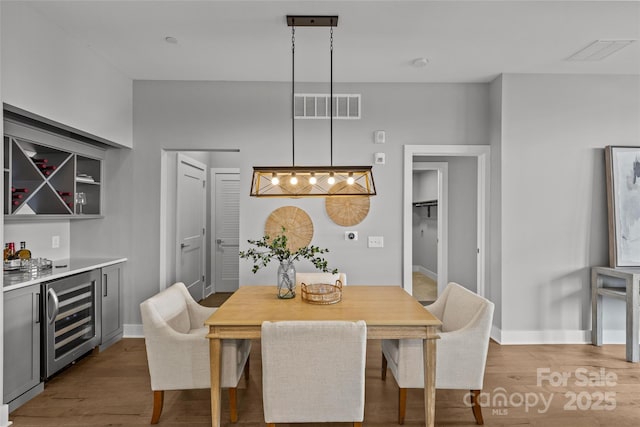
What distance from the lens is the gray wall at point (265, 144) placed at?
13.1ft

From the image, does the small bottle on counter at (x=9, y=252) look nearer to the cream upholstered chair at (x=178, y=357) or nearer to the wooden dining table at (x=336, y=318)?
the cream upholstered chair at (x=178, y=357)

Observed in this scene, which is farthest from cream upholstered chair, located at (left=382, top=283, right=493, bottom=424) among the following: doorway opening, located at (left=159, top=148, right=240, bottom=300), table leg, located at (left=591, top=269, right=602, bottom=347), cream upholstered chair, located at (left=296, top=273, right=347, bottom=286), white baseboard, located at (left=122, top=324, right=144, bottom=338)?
white baseboard, located at (left=122, top=324, right=144, bottom=338)

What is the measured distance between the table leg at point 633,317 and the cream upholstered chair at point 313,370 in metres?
2.93

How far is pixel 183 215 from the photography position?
461 cm

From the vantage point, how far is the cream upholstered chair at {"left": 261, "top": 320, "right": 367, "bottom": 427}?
1.86 metres

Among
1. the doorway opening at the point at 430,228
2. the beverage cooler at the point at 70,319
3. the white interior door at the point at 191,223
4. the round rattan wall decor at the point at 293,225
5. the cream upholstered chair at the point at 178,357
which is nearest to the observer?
the cream upholstered chair at the point at 178,357

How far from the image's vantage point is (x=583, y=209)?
3.82 metres

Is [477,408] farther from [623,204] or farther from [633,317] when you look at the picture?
[623,204]

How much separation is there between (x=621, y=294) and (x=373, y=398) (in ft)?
8.53

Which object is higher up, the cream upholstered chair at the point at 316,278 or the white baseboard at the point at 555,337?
the cream upholstered chair at the point at 316,278

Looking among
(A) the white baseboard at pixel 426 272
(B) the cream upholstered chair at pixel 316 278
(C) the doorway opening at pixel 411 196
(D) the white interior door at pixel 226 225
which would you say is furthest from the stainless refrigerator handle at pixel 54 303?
(A) the white baseboard at pixel 426 272

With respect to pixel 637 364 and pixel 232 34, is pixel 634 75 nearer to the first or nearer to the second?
pixel 637 364

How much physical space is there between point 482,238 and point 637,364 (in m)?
1.69

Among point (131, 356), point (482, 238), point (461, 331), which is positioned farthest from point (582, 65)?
point (131, 356)
